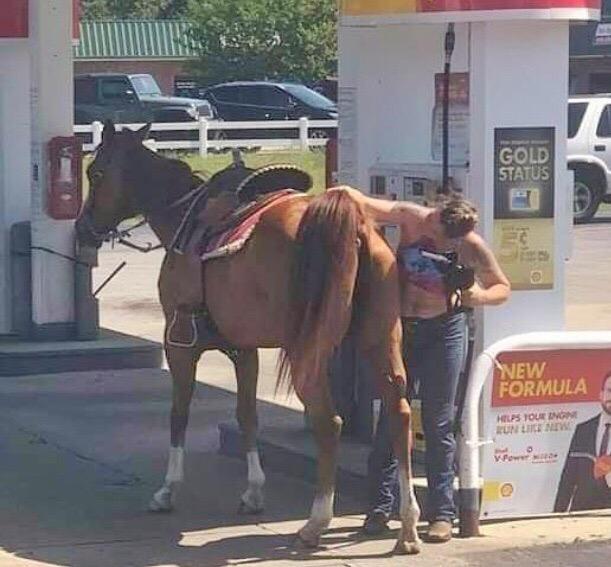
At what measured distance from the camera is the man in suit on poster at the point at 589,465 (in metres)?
9.07

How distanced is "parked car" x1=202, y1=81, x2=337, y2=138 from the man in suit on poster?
105ft

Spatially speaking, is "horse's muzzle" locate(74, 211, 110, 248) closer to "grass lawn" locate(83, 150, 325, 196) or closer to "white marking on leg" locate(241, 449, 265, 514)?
"white marking on leg" locate(241, 449, 265, 514)

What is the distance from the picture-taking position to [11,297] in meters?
14.6

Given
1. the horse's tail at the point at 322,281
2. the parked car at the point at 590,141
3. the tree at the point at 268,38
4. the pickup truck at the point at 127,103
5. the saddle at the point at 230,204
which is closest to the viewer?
the horse's tail at the point at 322,281

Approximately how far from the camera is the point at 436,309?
834 centimetres

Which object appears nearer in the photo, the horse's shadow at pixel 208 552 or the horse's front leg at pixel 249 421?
the horse's shadow at pixel 208 552

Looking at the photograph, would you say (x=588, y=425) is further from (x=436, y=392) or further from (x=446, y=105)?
(x=446, y=105)

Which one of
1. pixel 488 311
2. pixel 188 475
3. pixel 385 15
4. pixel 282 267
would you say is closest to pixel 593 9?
pixel 385 15

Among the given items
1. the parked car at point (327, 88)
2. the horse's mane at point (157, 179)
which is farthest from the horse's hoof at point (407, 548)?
the parked car at point (327, 88)

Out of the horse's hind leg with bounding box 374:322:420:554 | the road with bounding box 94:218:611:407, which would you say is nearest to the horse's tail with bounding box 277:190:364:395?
the horse's hind leg with bounding box 374:322:420:554

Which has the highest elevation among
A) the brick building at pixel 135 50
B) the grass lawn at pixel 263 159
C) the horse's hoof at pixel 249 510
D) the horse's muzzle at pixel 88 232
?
the brick building at pixel 135 50

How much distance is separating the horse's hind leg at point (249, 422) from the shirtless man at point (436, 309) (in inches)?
34.3

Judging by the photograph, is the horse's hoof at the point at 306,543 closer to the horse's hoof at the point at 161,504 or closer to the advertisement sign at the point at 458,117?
the horse's hoof at the point at 161,504

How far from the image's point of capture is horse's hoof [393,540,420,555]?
831 cm
